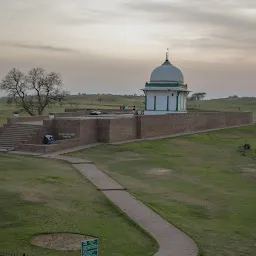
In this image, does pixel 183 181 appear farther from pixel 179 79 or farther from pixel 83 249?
pixel 179 79

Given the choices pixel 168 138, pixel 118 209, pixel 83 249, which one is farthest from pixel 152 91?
pixel 83 249

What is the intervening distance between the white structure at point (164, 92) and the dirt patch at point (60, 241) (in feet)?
99.8

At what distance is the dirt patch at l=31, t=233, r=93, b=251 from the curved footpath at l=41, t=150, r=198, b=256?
1.81 m

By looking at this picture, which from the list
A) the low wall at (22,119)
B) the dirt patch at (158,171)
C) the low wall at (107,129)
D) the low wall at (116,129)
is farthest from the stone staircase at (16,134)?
the dirt patch at (158,171)

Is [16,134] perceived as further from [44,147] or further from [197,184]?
[197,184]

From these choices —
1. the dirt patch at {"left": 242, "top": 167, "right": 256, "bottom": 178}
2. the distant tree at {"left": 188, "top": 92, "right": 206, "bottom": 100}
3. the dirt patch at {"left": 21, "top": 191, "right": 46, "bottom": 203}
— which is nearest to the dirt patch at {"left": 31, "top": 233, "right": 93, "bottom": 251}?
the dirt patch at {"left": 21, "top": 191, "right": 46, "bottom": 203}

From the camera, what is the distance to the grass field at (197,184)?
41.0ft

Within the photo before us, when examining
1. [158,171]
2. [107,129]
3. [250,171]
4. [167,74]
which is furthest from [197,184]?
[167,74]

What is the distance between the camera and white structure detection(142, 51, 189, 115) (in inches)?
1618

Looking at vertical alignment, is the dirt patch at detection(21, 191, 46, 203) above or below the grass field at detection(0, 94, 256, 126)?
below

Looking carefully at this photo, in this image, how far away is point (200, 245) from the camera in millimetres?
11344

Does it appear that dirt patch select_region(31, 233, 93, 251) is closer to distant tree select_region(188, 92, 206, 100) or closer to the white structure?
the white structure

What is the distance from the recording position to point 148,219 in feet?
42.8

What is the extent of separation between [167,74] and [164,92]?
1775 mm
